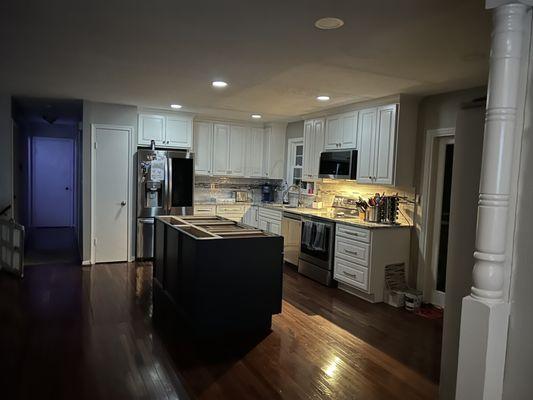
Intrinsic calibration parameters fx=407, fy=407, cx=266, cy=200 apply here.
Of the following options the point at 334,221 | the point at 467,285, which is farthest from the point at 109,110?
the point at 467,285

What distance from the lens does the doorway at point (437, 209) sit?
4500mm

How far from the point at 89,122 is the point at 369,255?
4082mm

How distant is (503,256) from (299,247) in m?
4.13

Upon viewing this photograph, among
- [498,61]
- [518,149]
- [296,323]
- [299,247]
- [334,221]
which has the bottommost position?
[296,323]

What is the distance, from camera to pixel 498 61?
1.62 meters

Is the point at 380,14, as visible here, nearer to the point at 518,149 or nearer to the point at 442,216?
the point at 518,149

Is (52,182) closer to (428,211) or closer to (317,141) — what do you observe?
(317,141)

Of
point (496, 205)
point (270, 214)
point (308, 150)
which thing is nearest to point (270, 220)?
point (270, 214)

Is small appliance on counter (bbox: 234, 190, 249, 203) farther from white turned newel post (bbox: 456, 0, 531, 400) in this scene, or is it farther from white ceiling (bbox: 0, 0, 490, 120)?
white turned newel post (bbox: 456, 0, 531, 400)

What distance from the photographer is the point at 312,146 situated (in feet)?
19.6

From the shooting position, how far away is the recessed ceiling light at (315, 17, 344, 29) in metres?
2.39

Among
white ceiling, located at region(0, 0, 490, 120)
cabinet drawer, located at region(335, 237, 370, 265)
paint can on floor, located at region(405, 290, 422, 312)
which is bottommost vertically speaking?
paint can on floor, located at region(405, 290, 422, 312)

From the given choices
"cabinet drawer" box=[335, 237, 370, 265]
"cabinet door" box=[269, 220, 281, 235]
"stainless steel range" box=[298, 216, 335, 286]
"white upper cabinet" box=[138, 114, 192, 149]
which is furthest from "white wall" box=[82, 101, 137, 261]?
"cabinet drawer" box=[335, 237, 370, 265]

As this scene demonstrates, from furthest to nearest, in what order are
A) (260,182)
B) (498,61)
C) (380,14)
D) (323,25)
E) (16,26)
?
(260,182) → (16,26) → (323,25) → (380,14) → (498,61)
